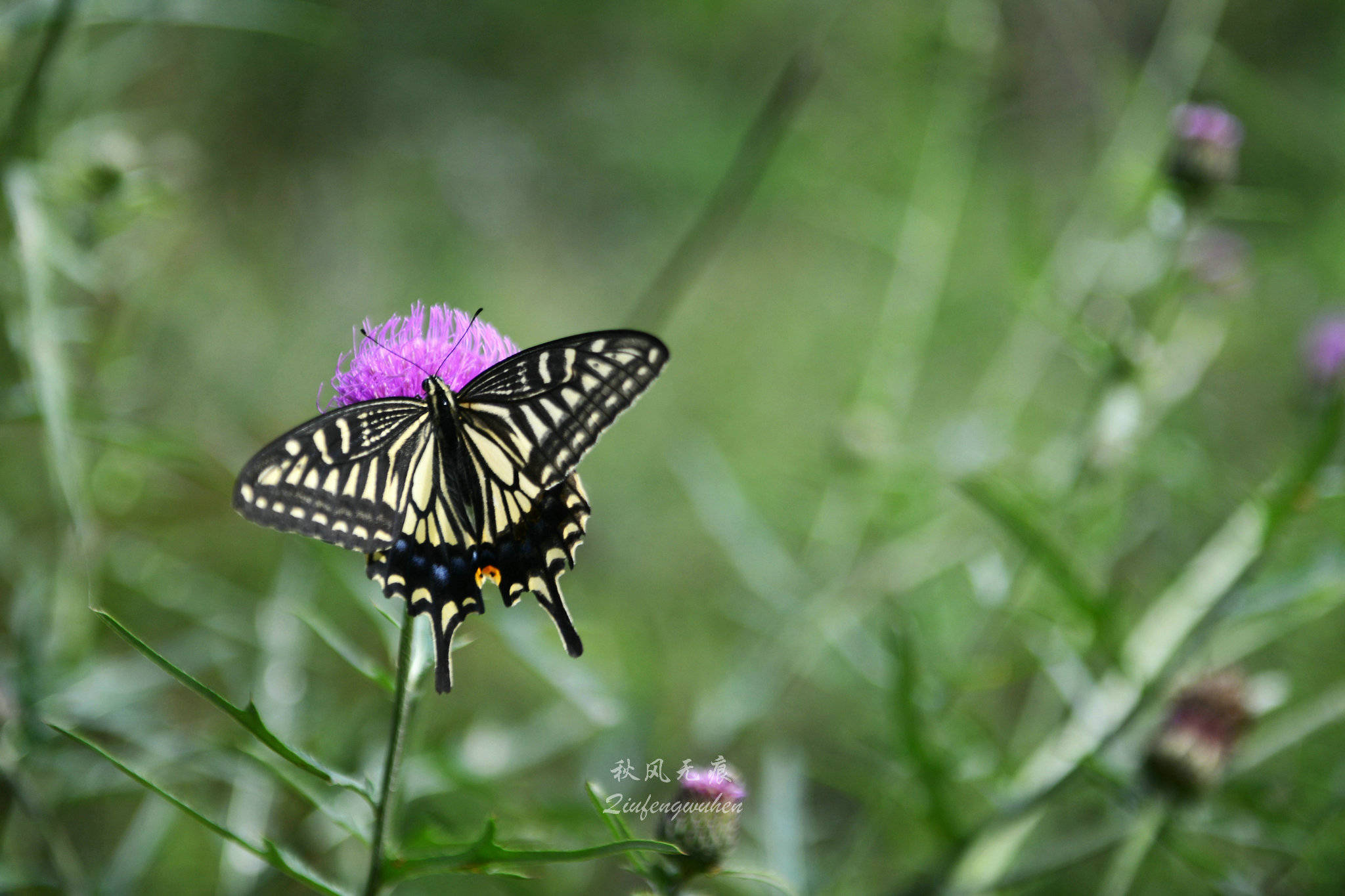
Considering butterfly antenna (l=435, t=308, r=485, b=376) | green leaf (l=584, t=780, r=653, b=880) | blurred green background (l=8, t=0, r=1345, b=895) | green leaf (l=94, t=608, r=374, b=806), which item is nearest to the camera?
green leaf (l=94, t=608, r=374, b=806)

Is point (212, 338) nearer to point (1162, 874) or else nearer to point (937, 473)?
point (937, 473)

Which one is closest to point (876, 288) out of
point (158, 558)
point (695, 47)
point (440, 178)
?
point (695, 47)

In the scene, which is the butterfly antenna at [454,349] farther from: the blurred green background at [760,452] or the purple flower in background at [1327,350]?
the purple flower in background at [1327,350]

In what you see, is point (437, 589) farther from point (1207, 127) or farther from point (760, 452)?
point (760, 452)

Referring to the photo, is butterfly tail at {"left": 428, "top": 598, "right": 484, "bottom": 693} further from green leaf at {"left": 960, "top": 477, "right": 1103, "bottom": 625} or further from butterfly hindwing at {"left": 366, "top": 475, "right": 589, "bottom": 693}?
green leaf at {"left": 960, "top": 477, "right": 1103, "bottom": 625}

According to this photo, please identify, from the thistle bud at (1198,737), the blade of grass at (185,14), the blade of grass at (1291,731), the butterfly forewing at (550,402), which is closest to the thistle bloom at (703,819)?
the butterfly forewing at (550,402)

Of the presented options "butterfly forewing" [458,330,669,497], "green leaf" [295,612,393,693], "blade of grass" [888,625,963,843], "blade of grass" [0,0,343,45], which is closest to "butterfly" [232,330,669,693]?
"butterfly forewing" [458,330,669,497]

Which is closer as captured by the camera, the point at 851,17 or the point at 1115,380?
the point at 1115,380
